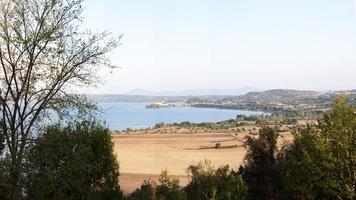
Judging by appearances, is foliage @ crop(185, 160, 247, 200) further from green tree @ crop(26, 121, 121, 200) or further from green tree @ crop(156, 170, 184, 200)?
green tree @ crop(26, 121, 121, 200)

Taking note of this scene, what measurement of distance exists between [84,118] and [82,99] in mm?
1157

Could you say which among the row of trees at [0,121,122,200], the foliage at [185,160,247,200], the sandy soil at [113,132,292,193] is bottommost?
the sandy soil at [113,132,292,193]

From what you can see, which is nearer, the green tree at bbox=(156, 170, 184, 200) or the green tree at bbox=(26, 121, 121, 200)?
the green tree at bbox=(26, 121, 121, 200)

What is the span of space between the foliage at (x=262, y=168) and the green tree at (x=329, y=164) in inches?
37.0

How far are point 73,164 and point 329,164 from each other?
1508 centimetres

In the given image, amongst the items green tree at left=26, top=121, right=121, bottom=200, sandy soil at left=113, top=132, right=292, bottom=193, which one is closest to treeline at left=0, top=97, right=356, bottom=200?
green tree at left=26, top=121, right=121, bottom=200

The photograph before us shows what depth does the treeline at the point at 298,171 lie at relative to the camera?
30.7m

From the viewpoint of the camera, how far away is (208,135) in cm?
11406

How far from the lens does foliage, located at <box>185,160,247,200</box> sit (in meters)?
29.3

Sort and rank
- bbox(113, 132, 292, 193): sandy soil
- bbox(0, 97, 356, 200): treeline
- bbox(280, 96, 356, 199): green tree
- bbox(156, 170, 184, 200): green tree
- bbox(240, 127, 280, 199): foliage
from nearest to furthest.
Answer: bbox(0, 97, 356, 200): treeline < bbox(156, 170, 184, 200): green tree < bbox(280, 96, 356, 199): green tree < bbox(240, 127, 280, 199): foliage < bbox(113, 132, 292, 193): sandy soil

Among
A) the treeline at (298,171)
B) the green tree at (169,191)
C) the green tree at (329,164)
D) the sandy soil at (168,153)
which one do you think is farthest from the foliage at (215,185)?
the sandy soil at (168,153)

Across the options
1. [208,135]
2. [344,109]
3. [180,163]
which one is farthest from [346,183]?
[208,135]

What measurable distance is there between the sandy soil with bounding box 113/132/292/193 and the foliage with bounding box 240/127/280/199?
20.2 metres

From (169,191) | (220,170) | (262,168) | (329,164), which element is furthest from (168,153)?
(169,191)
